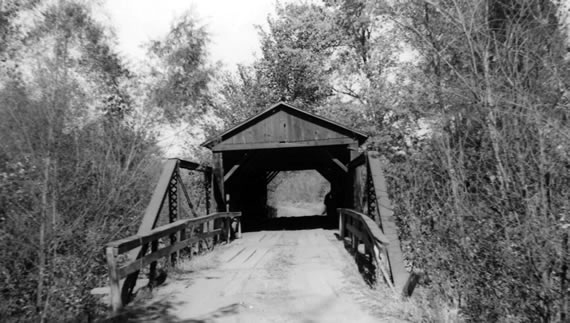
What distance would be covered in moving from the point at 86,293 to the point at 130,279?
1.10 metres

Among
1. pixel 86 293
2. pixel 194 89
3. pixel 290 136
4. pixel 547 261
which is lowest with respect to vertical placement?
pixel 86 293

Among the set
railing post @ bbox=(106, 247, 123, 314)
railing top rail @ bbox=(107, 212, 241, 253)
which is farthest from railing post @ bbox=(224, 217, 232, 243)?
railing post @ bbox=(106, 247, 123, 314)

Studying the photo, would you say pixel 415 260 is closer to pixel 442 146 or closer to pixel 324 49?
pixel 442 146

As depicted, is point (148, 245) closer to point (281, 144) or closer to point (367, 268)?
point (367, 268)

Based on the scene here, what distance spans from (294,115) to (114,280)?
10.7 m

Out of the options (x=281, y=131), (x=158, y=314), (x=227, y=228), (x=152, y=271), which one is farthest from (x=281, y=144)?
(x=158, y=314)

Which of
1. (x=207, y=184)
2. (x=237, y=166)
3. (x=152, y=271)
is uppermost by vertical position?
(x=237, y=166)

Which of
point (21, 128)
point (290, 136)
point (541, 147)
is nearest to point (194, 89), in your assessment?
point (290, 136)

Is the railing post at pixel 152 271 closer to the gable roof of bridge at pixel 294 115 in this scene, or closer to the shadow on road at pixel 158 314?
the shadow on road at pixel 158 314

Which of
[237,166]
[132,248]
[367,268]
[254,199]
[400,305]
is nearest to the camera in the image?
[400,305]

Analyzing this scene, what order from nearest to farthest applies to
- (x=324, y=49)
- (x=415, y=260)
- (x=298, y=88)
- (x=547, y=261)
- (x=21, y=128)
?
(x=547, y=261), (x=21, y=128), (x=415, y=260), (x=324, y=49), (x=298, y=88)

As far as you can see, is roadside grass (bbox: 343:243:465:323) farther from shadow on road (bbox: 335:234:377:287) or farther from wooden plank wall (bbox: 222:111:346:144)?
wooden plank wall (bbox: 222:111:346:144)

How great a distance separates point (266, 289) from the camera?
21.5 ft

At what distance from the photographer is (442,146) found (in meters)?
5.77
